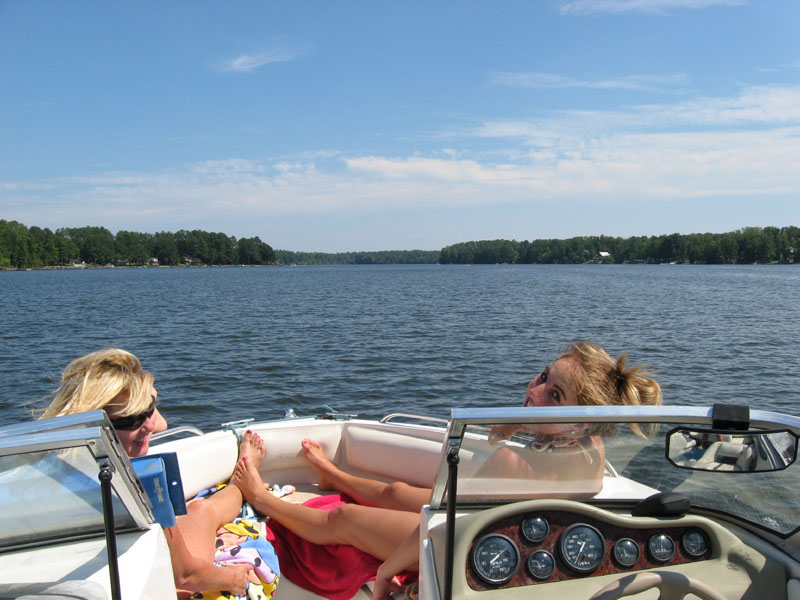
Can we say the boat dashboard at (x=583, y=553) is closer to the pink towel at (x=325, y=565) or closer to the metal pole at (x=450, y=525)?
the metal pole at (x=450, y=525)

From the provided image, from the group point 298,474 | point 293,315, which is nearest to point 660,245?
point 293,315

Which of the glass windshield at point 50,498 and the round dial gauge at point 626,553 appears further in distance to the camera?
the round dial gauge at point 626,553

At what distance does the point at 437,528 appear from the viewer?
2150mm

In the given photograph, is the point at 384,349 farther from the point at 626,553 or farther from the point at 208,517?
the point at 626,553

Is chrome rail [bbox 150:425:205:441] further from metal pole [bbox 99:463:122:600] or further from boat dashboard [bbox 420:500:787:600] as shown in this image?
boat dashboard [bbox 420:500:787:600]

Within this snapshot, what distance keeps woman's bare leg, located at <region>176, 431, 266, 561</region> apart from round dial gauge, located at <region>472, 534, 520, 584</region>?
1.51 meters

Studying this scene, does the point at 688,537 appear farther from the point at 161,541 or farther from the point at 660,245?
the point at 660,245

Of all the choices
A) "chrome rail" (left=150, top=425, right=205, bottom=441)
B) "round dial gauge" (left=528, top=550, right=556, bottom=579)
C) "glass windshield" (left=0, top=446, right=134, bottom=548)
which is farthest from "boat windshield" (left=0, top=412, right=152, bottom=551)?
"round dial gauge" (left=528, top=550, right=556, bottom=579)

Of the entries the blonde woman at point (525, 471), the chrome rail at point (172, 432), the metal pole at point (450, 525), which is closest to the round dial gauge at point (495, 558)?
the metal pole at point (450, 525)

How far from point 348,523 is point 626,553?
1.59 meters

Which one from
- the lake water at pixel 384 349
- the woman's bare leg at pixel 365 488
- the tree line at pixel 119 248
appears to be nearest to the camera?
the woman's bare leg at pixel 365 488

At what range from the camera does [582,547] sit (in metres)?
2.07

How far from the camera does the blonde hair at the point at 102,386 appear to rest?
2.20 metres

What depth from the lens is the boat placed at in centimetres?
182
